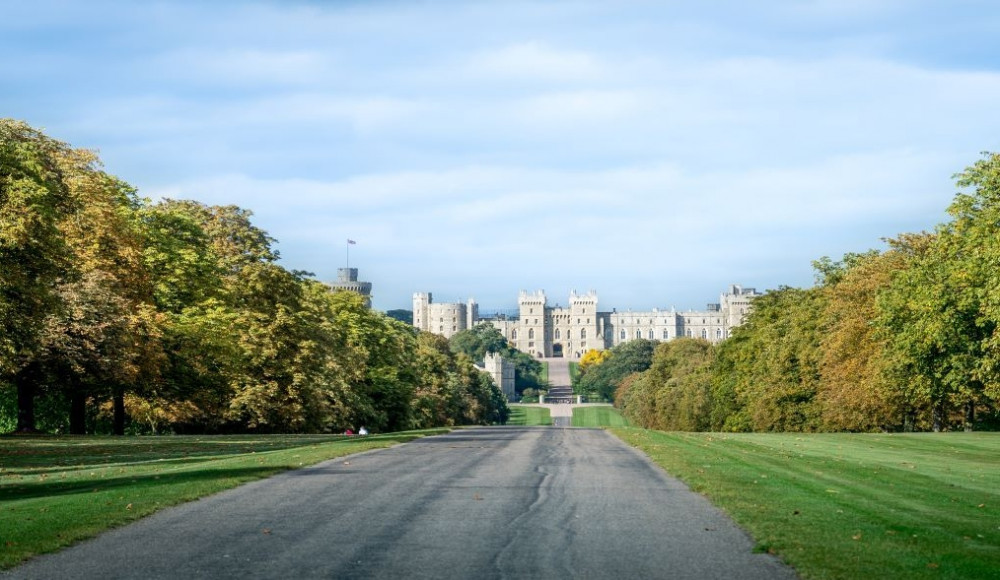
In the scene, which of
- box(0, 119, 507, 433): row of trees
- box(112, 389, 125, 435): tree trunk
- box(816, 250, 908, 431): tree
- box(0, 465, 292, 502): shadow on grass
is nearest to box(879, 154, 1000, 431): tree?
box(816, 250, 908, 431): tree

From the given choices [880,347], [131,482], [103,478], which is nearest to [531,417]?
[880,347]

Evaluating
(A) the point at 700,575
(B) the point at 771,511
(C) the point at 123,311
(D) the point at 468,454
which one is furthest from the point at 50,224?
(A) the point at 700,575

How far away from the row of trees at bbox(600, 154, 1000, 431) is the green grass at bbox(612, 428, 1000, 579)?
39.2ft

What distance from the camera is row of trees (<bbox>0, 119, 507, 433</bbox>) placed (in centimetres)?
3412

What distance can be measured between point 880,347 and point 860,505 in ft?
151

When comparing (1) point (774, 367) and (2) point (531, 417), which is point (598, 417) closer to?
(2) point (531, 417)

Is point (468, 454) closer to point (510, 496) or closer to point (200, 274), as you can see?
point (510, 496)

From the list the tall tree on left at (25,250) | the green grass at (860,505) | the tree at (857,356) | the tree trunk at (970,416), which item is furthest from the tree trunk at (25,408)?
the tree trunk at (970,416)

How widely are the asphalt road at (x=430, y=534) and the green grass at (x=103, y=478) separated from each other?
54 centimetres

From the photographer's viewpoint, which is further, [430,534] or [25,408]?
[25,408]

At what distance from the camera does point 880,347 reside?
60.7 m

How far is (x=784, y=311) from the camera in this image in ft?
282

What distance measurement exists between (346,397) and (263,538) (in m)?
48.2

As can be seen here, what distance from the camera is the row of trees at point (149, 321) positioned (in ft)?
112
